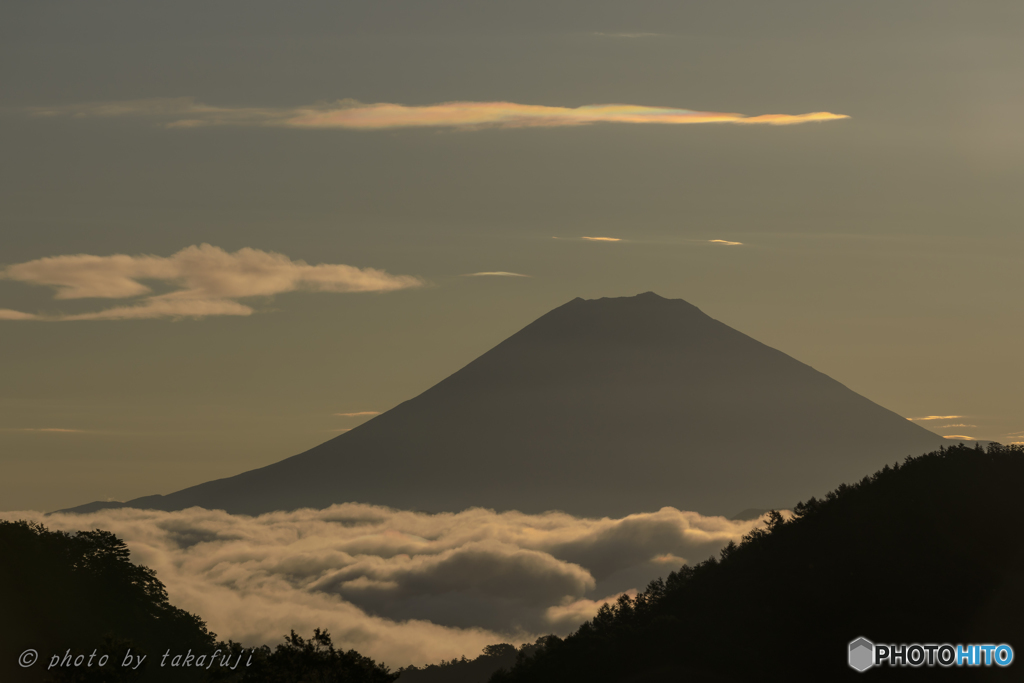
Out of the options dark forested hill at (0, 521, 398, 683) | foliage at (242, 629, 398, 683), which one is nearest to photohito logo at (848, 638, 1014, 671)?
foliage at (242, 629, 398, 683)

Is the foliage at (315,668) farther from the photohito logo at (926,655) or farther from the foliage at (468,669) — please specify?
the foliage at (468,669)

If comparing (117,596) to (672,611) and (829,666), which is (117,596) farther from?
(829,666)

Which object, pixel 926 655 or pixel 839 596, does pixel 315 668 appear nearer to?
pixel 839 596

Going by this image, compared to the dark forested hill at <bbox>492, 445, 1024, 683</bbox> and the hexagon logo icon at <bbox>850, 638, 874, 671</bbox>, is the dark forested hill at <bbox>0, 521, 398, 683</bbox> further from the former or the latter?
the hexagon logo icon at <bbox>850, 638, 874, 671</bbox>

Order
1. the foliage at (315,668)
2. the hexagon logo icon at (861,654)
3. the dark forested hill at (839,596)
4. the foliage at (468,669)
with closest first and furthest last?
the hexagon logo icon at (861,654), the dark forested hill at (839,596), the foliage at (315,668), the foliage at (468,669)

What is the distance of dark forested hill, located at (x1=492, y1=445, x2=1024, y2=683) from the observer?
5881 centimetres

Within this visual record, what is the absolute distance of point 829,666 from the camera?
5722cm

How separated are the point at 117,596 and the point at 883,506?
205 ft

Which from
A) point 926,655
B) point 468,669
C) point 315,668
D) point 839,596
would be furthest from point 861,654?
point 468,669

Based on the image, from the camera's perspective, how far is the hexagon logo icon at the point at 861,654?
186 feet

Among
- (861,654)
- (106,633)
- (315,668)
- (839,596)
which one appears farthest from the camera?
(106,633)

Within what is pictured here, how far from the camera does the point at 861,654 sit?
57625 millimetres

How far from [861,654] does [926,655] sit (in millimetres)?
3717

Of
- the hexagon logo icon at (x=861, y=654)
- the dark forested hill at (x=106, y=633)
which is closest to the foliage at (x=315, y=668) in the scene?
the dark forested hill at (x=106, y=633)
